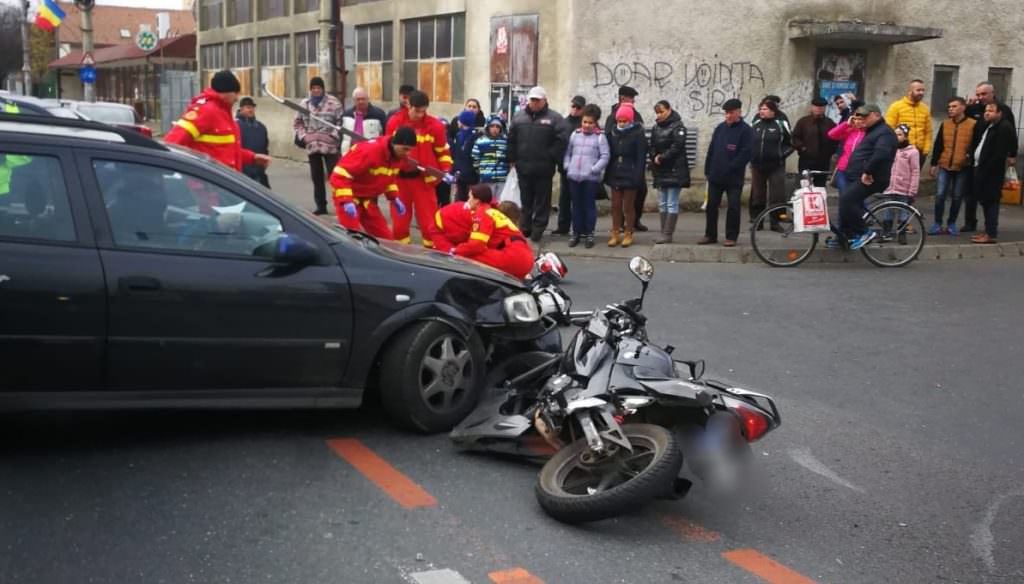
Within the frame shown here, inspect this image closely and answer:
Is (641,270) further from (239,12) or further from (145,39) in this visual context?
(145,39)

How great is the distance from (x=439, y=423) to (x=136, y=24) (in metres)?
105

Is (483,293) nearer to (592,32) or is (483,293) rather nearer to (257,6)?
(592,32)

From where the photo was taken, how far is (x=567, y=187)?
13.1m

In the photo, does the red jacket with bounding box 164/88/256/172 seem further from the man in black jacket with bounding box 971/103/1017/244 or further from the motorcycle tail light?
the man in black jacket with bounding box 971/103/1017/244

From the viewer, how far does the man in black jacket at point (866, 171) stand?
36.3 feet

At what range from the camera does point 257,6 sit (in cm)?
2941

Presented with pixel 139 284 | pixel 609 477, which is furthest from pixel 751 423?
pixel 139 284

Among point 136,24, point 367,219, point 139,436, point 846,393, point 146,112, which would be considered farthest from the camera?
point 136,24

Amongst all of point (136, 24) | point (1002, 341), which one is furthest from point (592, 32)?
point (136, 24)

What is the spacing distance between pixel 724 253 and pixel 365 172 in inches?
199

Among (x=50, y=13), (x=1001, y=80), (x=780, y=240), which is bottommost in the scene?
(x=780, y=240)

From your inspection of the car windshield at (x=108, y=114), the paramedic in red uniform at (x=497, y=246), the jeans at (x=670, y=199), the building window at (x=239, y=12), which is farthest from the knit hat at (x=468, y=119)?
the building window at (x=239, y=12)

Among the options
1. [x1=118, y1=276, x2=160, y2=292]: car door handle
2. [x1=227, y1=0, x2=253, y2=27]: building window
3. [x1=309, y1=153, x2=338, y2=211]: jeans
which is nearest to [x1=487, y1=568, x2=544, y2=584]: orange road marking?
[x1=118, y1=276, x2=160, y2=292]: car door handle

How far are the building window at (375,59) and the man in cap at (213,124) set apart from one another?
45.0 ft
